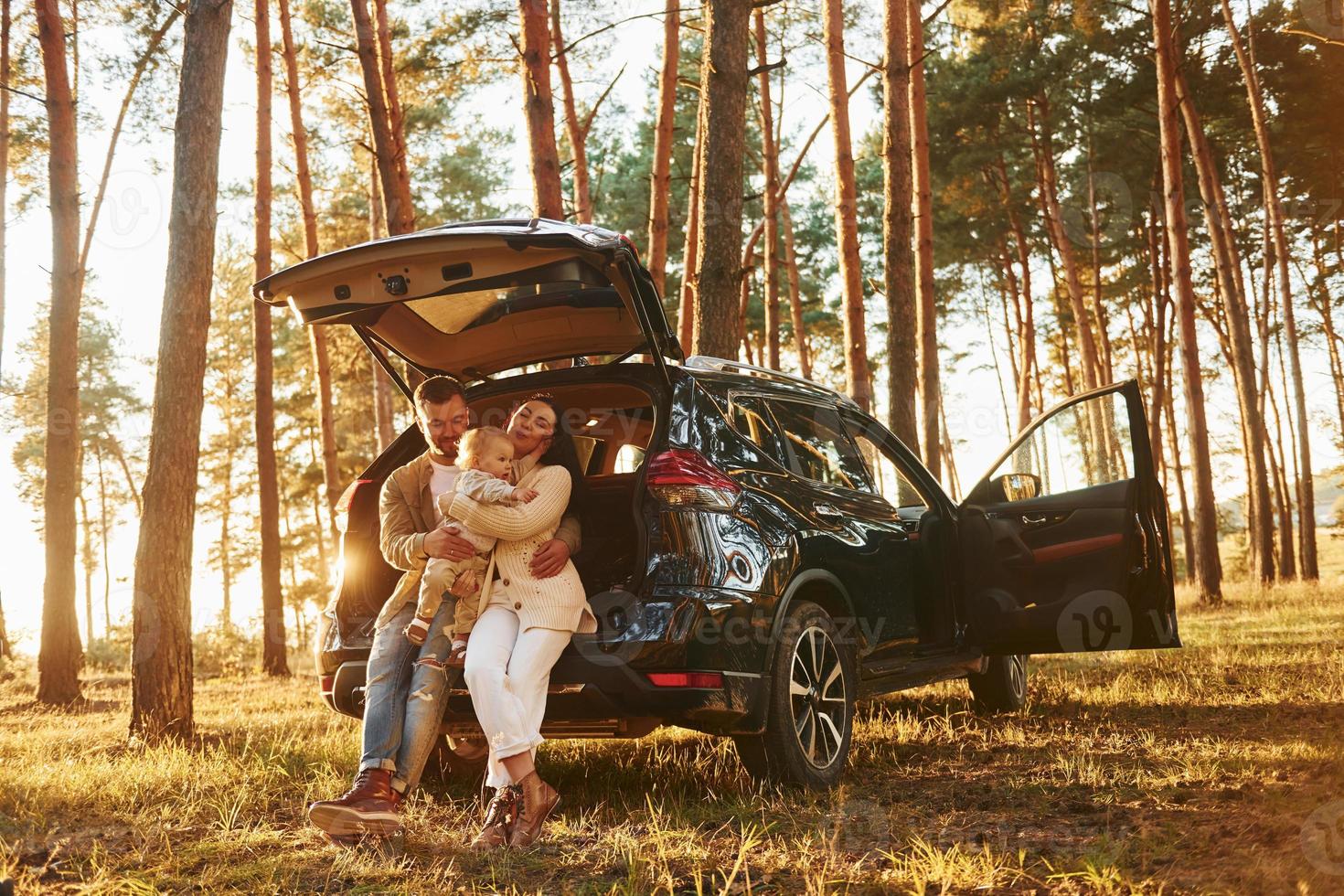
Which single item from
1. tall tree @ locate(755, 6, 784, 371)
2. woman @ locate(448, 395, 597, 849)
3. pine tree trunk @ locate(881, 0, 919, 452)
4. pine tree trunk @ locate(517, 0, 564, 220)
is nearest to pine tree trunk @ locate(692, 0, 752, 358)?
pine tree trunk @ locate(517, 0, 564, 220)

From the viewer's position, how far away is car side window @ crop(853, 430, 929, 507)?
19.7 feet

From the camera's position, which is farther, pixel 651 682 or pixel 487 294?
pixel 487 294

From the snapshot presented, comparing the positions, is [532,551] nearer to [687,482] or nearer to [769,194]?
[687,482]

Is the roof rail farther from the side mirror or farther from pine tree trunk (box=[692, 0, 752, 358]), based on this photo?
pine tree trunk (box=[692, 0, 752, 358])

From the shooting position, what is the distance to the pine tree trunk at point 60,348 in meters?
12.0

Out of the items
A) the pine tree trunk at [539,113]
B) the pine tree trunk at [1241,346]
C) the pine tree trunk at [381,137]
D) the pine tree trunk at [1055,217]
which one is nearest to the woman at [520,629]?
the pine tree trunk at [539,113]

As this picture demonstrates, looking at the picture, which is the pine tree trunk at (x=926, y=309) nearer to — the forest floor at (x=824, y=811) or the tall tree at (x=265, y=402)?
the forest floor at (x=824, y=811)

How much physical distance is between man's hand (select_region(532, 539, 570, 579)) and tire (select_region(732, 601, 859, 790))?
937 millimetres

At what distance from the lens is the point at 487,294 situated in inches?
198

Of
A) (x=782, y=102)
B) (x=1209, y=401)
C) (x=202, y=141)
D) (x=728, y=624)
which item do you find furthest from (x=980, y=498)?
(x=1209, y=401)

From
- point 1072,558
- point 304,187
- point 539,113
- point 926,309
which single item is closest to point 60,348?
point 304,187

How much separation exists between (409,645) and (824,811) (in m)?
1.73

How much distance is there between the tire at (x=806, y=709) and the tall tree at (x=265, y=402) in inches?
440

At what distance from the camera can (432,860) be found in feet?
12.7
